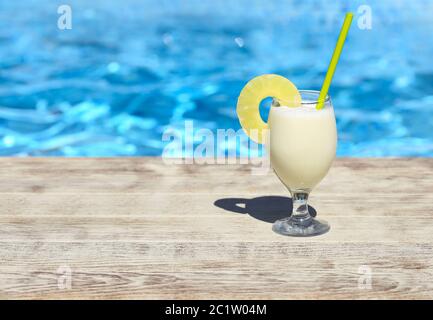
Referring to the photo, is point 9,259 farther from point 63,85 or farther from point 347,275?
point 63,85

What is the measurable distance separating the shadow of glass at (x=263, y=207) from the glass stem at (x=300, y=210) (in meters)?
0.04

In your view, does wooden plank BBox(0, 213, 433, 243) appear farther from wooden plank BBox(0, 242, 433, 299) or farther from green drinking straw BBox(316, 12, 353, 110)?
green drinking straw BBox(316, 12, 353, 110)

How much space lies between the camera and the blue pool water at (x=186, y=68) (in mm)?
5145

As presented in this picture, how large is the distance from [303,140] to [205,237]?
26 centimetres

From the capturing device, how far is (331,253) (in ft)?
3.90

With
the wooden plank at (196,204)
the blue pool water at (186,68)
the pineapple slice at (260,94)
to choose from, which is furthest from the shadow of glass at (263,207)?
the blue pool water at (186,68)

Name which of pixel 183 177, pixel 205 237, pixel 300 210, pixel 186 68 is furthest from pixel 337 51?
pixel 186 68

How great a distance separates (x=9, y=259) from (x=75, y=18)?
227 inches

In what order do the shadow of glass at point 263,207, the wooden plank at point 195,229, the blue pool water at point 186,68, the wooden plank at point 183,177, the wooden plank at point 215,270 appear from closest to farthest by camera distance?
the wooden plank at point 215,270 → the wooden plank at point 195,229 → the shadow of glass at point 263,207 → the wooden plank at point 183,177 → the blue pool water at point 186,68

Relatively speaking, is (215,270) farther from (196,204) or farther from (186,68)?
(186,68)

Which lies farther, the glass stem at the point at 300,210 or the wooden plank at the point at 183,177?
the wooden plank at the point at 183,177

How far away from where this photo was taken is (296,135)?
4.30 feet

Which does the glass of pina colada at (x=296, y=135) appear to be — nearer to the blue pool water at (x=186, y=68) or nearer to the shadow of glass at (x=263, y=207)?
the shadow of glass at (x=263, y=207)
